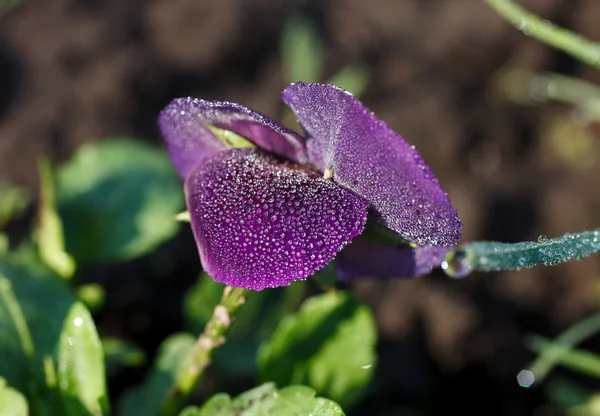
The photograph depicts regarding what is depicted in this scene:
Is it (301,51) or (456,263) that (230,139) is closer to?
(456,263)

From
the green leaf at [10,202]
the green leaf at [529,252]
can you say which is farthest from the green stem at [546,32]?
the green leaf at [10,202]

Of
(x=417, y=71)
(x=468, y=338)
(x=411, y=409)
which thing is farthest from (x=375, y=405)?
(x=417, y=71)

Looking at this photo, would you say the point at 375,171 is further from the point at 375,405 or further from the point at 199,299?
the point at 375,405

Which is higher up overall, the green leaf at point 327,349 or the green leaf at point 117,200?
the green leaf at point 117,200

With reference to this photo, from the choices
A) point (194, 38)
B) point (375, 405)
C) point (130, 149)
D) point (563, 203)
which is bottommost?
point (375, 405)

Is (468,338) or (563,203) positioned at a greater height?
(563,203)

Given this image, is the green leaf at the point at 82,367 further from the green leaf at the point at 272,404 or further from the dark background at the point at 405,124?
the dark background at the point at 405,124

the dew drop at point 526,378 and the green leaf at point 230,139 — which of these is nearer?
the green leaf at point 230,139
